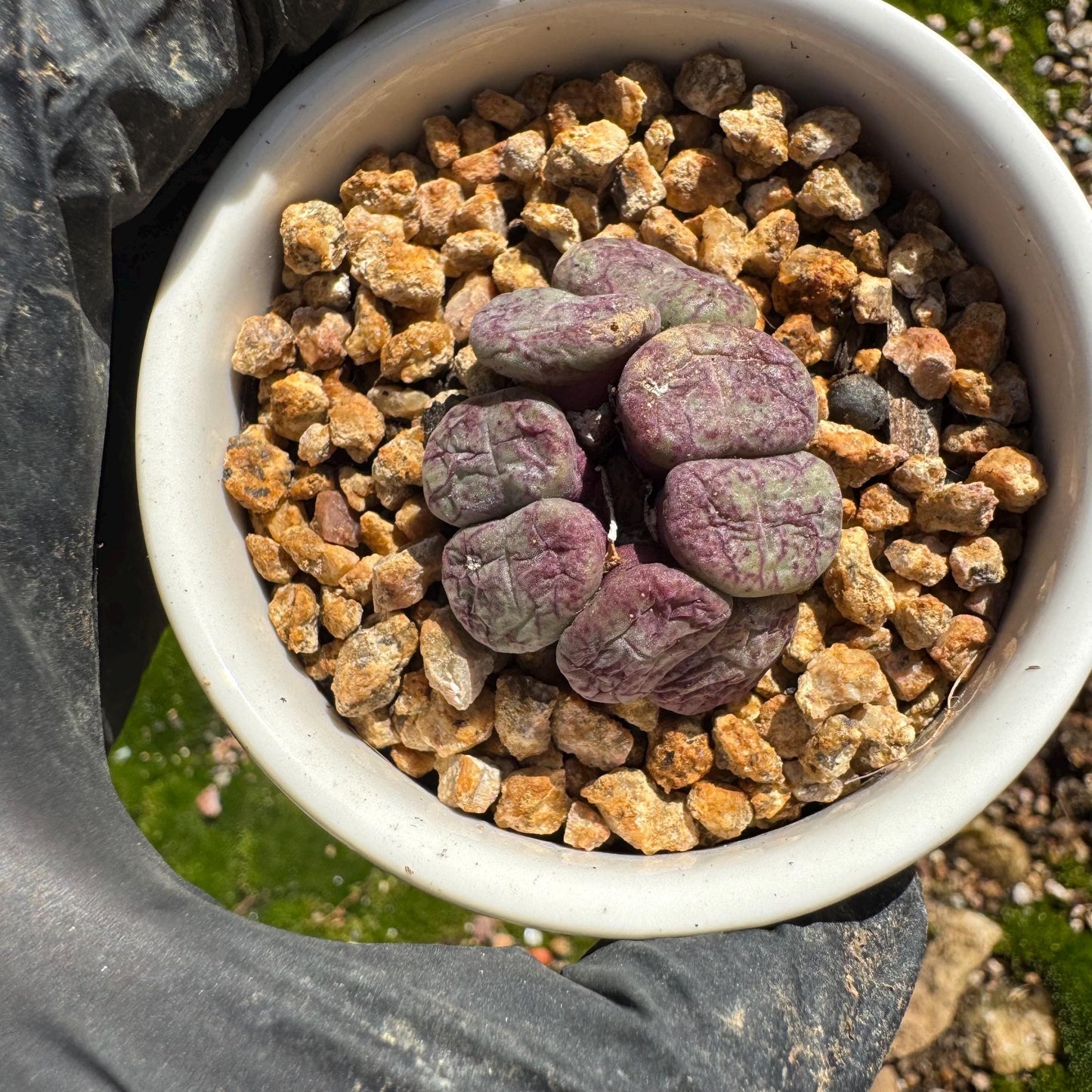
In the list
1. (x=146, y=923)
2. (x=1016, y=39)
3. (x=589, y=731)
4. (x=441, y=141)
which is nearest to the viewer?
(x=146, y=923)

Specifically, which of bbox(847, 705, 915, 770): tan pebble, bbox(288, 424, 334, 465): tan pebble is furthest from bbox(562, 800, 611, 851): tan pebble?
bbox(288, 424, 334, 465): tan pebble

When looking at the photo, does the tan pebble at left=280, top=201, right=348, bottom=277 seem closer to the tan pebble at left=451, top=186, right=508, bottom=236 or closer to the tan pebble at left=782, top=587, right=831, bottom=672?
the tan pebble at left=451, top=186, right=508, bottom=236

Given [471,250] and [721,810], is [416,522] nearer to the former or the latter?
[471,250]

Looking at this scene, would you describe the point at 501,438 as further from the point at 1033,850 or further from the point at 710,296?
the point at 1033,850

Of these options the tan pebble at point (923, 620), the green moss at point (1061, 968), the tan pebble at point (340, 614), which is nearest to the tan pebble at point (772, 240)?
the tan pebble at point (923, 620)

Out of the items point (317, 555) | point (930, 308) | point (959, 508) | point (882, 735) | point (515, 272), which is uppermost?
point (930, 308)

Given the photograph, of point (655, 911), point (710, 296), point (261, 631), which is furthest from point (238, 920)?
point (710, 296)

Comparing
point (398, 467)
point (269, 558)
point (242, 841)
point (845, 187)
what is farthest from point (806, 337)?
point (242, 841)

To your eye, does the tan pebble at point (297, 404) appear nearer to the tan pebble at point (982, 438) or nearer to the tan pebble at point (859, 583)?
the tan pebble at point (859, 583)
